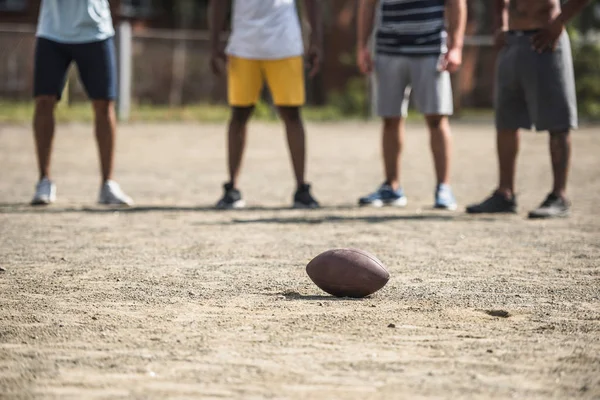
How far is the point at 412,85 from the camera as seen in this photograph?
27.4 ft

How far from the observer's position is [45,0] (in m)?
8.11

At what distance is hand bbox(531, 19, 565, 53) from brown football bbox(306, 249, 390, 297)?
127 inches

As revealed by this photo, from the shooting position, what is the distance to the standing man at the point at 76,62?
8.00 meters

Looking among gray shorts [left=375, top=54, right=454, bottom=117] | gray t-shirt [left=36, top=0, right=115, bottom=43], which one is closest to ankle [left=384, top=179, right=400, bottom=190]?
gray shorts [left=375, top=54, right=454, bottom=117]

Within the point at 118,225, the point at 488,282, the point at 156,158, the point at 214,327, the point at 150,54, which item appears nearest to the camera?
the point at 214,327

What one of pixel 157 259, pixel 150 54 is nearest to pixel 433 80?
pixel 157 259

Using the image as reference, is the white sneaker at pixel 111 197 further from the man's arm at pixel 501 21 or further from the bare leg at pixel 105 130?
the man's arm at pixel 501 21

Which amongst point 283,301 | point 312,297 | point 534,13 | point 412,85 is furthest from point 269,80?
point 283,301

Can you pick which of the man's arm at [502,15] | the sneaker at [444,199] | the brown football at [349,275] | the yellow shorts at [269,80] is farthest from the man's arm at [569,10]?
the brown football at [349,275]

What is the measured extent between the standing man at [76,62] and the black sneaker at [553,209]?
2.92m

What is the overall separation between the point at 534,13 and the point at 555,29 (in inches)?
10.6

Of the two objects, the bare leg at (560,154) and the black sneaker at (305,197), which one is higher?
the bare leg at (560,154)

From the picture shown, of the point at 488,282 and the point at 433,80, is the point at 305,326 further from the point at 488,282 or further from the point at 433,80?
the point at 433,80

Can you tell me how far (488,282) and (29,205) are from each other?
4.14 m
